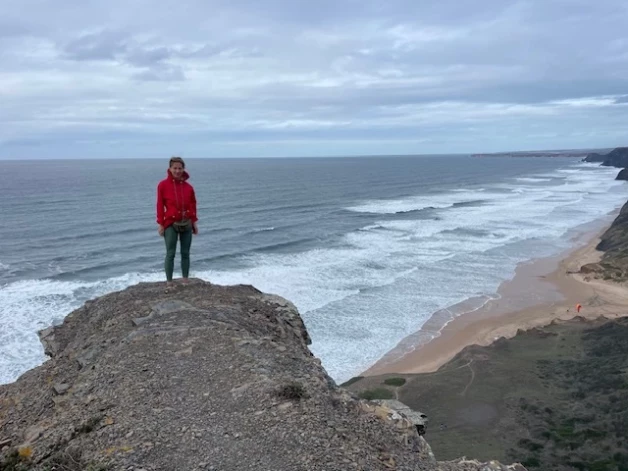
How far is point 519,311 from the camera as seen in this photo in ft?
93.7

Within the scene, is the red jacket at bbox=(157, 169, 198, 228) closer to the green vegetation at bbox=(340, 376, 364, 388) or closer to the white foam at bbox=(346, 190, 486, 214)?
the green vegetation at bbox=(340, 376, 364, 388)

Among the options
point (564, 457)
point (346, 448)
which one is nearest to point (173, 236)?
point (346, 448)

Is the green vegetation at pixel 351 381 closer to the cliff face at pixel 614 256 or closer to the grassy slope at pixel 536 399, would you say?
the grassy slope at pixel 536 399

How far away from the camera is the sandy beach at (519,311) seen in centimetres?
2295

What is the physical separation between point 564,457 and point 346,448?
11.0 metres

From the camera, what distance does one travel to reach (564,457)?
14.6m

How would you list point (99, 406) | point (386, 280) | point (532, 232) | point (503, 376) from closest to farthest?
point (99, 406)
point (503, 376)
point (386, 280)
point (532, 232)

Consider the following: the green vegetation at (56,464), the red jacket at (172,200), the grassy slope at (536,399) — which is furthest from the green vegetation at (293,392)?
the grassy slope at (536,399)

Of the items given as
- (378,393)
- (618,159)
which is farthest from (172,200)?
(618,159)

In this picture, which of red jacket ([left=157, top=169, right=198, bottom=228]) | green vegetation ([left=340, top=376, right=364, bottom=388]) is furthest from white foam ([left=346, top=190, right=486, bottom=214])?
red jacket ([left=157, top=169, right=198, bottom=228])

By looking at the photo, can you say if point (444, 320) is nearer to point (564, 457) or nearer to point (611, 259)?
point (564, 457)

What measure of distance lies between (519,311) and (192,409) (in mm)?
24960

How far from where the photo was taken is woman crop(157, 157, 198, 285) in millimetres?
10117

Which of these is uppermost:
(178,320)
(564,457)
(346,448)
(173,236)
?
(173,236)
